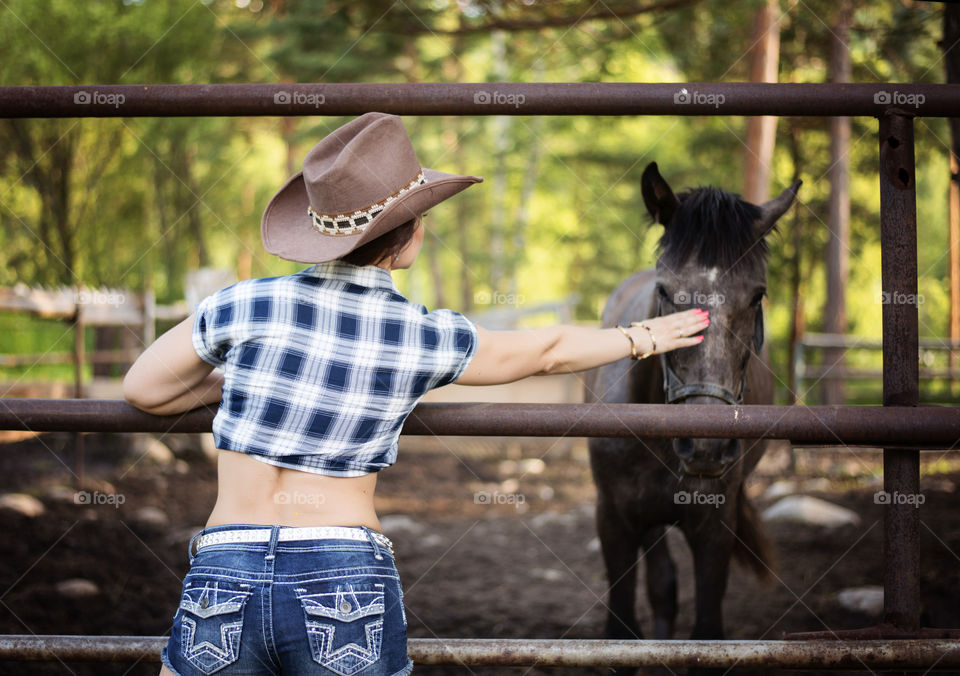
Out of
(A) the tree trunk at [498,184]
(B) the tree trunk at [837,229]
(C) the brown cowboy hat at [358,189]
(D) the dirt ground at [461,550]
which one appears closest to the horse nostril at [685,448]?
(D) the dirt ground at [461,550]

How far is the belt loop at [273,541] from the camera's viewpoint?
4.68 ft

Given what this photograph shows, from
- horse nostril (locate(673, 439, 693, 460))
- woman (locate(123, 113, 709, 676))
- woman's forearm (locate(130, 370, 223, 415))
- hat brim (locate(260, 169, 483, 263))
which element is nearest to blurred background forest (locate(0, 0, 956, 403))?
horse nostril (locate(673, 439, 693, 460))

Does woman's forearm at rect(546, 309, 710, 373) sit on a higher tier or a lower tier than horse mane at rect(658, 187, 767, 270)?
lower

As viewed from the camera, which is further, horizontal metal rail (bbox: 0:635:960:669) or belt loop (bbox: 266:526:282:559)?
horizontal metal rail (bbox: 0:635:960:669)

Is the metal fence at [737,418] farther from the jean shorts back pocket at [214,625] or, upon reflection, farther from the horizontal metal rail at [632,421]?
the jean shorts back pocket at [214,625]

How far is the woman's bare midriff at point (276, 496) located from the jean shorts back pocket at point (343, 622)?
0.43ft

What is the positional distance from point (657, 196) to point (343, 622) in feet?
6.37

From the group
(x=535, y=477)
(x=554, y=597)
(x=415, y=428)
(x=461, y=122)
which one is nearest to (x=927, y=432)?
(x=415, y=428)

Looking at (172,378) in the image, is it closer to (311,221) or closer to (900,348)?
(311,221)

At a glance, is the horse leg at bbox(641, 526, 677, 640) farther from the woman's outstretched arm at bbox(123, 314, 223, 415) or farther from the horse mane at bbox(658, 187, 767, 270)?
the woman's outstretched arm at bbox(123, 314, 223, 415)

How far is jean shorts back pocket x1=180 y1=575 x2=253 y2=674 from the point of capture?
139 centimetres

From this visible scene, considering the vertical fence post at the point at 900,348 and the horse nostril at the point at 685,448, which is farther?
the horse nostril at the point at 685,448

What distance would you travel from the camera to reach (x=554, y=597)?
5.05 m

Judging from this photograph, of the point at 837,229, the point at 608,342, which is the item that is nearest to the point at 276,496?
the point at 608,342
